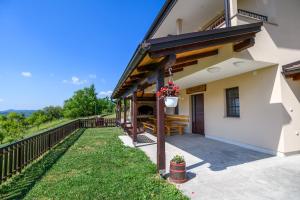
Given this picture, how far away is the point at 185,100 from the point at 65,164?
306 inches

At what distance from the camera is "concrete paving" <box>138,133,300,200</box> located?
10.8ft

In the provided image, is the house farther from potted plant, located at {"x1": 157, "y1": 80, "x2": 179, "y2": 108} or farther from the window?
potted plant, located at {"x1": 157, "y1": 80, "x2": 179, "y2": 108}

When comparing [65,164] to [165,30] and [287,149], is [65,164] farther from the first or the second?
[165,30]

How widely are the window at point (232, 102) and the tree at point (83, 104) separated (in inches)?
1572

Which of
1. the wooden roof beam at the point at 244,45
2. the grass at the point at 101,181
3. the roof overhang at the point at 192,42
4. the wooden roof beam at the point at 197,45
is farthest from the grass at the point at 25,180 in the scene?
the wooden roof beam at the point at 244,45

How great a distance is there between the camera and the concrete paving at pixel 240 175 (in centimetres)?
328

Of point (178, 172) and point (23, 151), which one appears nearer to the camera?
point (178, 172)

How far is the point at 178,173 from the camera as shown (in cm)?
387

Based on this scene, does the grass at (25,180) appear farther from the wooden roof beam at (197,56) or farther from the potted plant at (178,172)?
the wooden roof beam at (197,56)

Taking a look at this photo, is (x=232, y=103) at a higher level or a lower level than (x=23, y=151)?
higher

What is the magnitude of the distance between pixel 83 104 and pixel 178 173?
142 feet

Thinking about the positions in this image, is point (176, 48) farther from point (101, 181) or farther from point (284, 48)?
point (284, 48)

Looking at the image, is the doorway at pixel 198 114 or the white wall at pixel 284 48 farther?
the doorway at pixel 198 114

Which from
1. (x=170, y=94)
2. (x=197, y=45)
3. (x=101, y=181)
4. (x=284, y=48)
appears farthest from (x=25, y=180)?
(x=284, y=48)
